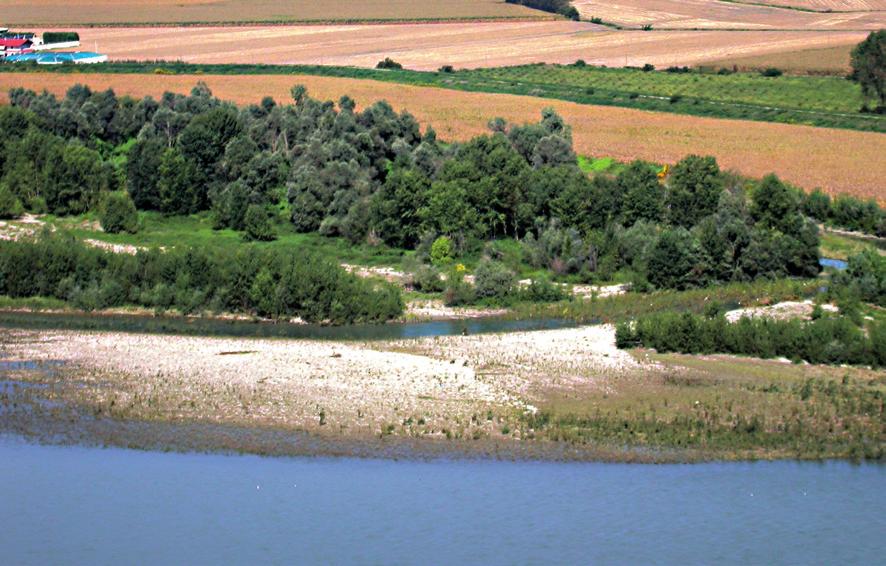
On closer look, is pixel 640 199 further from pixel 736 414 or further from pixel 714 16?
pixel 714 16

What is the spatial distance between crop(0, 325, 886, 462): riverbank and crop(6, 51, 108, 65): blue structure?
217 ft

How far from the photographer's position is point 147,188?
61.5 meters

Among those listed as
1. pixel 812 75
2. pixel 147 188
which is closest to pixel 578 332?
pixel 147 188

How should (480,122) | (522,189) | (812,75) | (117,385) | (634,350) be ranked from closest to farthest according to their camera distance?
(117,385) → (634,350) → (522,189) → (480,122) → (812,75)

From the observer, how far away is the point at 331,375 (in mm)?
37875

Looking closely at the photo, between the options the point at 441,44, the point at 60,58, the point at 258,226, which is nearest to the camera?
the point at 258,226

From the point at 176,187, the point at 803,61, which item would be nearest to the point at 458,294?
the point at 176,187

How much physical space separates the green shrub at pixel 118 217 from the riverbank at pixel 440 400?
17.2m

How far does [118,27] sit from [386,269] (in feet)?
289

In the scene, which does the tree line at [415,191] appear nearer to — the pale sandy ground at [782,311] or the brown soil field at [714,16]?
the pale sandy ground at [782,311]

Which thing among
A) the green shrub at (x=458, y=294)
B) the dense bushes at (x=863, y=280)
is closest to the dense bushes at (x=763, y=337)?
the dense bushes at (x=863, y=280)

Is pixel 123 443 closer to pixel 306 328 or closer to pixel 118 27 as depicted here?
pixel 306 328

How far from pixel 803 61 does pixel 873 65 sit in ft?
61.8

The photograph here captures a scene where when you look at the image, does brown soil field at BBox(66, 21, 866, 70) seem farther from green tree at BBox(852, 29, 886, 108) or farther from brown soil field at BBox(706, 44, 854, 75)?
green tree at BBox(852, 29, 886, 108)
